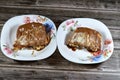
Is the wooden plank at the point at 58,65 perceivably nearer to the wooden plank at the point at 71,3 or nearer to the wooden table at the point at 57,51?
the wooden table at the point at 57,51

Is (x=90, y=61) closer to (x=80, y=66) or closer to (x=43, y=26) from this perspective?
(x=80, y=66)

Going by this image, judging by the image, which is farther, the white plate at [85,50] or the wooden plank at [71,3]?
the wooden plank at [71,3]

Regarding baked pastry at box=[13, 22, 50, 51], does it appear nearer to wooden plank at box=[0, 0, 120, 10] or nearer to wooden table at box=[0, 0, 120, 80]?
wooden table at box=[0, 0, 120, 80]

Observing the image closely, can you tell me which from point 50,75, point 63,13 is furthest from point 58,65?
point 63,13

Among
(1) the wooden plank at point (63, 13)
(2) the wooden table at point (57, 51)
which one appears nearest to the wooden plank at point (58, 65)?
(2) the wooden table at point (57, 51)

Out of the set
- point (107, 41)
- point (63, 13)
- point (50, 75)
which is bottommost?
point (50, 75)

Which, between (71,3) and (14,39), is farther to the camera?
(71,3)

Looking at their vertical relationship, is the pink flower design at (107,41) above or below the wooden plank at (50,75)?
above

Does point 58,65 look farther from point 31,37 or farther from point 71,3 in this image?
point 71,3
